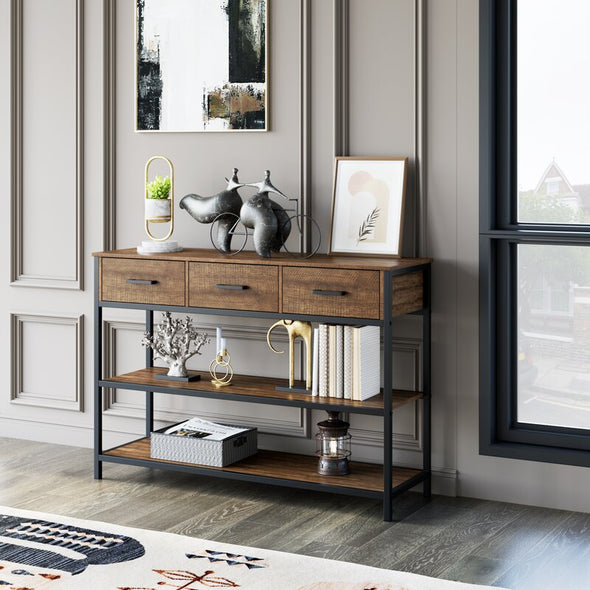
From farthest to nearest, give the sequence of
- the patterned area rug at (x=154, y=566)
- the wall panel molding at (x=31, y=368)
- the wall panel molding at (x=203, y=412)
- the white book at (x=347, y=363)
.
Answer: the wall panel molding at (x=31, y=368), the wall panel molding at (x=203, y=412), the white book at (x=347, y=363), the patterned area rug at (x=154, y=566)

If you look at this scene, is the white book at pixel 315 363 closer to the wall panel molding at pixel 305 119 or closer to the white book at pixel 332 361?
the white book at pixel 332 361

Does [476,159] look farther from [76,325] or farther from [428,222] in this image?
[76,325]

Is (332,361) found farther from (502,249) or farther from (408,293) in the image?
(502,249)

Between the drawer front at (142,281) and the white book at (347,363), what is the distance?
0.71m

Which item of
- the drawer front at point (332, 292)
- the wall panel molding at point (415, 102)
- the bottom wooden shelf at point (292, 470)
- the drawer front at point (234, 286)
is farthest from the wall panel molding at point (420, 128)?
the bottom wooden shelf at point (292, 470)

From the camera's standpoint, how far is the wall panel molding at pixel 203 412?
443 centimetres

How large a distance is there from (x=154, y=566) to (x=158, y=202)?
1.64 metres

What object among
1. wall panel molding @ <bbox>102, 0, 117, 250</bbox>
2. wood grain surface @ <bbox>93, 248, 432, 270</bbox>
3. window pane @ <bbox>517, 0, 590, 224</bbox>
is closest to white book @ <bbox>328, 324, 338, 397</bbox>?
wood grain surface @ <bbox>93, 248, 432, 270</bbox>

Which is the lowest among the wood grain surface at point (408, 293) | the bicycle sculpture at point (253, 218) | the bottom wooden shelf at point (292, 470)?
the bottom wooden shelf at point (292, 470)

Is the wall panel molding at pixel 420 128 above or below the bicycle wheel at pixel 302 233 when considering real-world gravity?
above

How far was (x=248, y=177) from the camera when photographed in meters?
4.46

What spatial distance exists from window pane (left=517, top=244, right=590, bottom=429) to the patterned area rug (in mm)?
1109

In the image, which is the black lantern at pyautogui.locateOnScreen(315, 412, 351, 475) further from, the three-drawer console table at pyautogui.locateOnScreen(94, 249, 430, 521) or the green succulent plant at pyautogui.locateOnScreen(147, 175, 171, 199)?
the green succulent plant at pyautogui.locateOnScreen(147, 175, 171, 199)

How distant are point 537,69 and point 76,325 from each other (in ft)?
7.89
